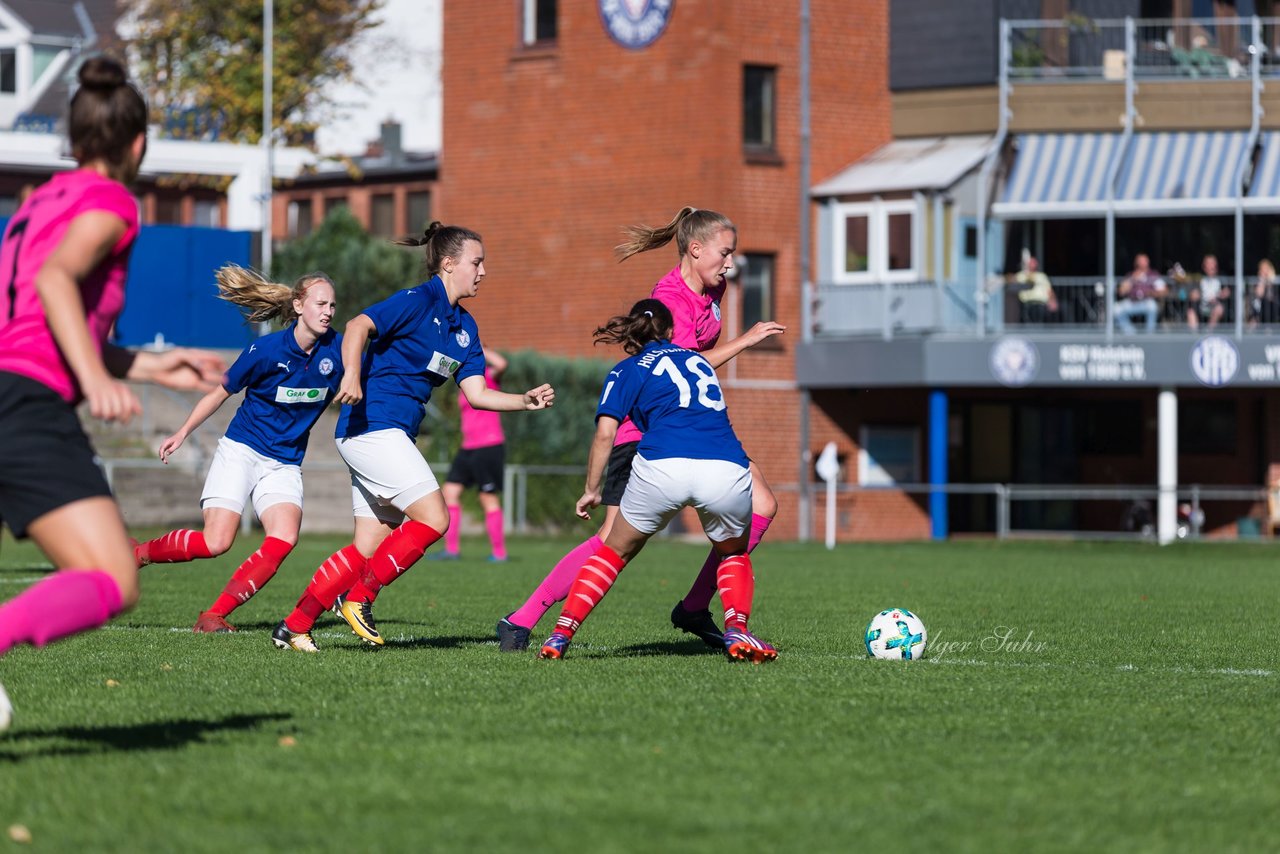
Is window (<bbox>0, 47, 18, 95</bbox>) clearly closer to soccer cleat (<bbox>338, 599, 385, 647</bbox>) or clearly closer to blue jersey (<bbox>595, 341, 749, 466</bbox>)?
soccer cleat (<bbox>338, 599, 385, 647</bbox>)

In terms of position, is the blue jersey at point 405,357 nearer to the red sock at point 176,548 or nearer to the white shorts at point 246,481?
the white shorts at point 246,481

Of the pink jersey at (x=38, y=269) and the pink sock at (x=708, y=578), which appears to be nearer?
the pink jersey at (x=38, y=269)

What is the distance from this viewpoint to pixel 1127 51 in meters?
36.9

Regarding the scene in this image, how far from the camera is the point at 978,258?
123ft

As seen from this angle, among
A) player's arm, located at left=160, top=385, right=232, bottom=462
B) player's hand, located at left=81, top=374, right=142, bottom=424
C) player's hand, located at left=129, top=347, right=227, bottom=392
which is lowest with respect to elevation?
player's arm, located at left=160, top=385, right=232, bottom=462

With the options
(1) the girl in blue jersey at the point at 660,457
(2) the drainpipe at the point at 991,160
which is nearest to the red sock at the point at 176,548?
(1) the girl in blue jersey at the point at 660,457

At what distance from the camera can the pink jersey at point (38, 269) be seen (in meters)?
6.13

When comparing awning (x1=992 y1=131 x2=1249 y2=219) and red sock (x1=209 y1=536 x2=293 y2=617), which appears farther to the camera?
awning (x1=992 y1=131 x2=1249 y2=219)

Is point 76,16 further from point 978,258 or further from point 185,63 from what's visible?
point 978,258

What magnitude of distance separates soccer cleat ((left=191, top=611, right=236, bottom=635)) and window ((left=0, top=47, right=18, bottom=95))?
42468 millimetres

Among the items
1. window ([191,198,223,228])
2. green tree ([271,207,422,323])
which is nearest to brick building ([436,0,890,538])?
green tree ([271,207,422,323])

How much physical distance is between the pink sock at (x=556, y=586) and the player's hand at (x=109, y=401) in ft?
13.8

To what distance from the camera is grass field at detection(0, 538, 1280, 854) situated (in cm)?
534

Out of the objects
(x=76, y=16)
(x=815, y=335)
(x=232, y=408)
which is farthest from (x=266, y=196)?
(x=76, y=16)
